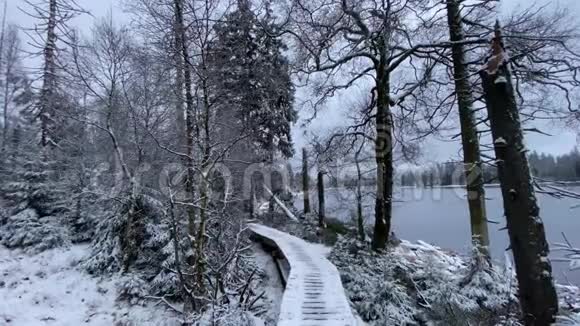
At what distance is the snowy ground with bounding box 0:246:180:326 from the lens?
7766 mm

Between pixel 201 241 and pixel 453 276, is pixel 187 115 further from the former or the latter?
pixel 453 276

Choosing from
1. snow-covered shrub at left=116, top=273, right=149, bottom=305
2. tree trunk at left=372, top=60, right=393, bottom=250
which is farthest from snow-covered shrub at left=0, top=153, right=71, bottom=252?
tree trunk at left=372, top=60, right=393, bottom=250

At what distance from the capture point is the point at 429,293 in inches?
253

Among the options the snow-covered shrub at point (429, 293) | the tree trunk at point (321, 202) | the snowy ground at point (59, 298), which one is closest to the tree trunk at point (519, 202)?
the snow-covered shrub at point (429, 293)

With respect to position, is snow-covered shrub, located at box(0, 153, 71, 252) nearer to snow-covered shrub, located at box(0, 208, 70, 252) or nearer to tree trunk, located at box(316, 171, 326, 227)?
snow-covered shrub, located at box(0, 208, 70, 252)

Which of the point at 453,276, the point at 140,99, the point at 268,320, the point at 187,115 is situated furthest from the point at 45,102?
the point at 453,276

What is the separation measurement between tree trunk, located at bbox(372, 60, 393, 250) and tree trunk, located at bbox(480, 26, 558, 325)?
488 cm

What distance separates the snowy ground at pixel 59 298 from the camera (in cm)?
777

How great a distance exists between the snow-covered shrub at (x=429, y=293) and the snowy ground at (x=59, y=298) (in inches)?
168

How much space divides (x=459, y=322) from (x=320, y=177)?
1140 centimetres

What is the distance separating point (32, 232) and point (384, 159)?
35.8 ft

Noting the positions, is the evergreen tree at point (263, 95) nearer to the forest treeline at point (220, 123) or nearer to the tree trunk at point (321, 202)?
the forest treeline at point (220, 123)

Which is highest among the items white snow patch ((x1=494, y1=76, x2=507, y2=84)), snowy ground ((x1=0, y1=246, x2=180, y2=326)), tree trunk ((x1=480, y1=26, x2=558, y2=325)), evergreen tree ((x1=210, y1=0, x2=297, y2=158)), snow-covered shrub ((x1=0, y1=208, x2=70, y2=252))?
evergreen tree ((x1=210, y1=0, x2=297, y2=158))

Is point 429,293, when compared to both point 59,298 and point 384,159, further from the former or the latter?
point 59,298
